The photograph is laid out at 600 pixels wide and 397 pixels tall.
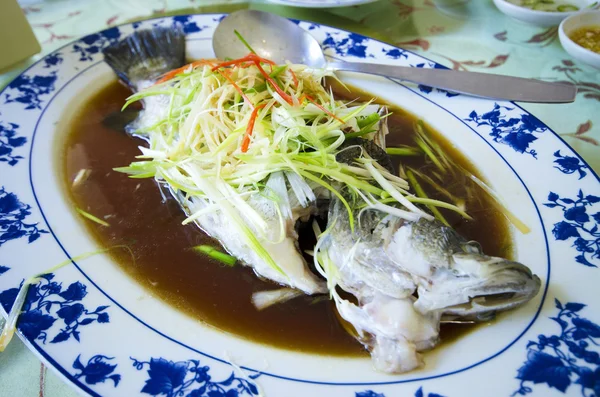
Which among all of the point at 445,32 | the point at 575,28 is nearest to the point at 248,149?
the point at 445,32

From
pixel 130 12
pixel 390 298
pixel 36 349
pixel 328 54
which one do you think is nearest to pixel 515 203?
pixel 390 298

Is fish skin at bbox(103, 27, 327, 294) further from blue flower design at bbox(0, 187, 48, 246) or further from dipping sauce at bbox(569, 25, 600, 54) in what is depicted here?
dipping sauce at bbox(569, 25, 600, 54)

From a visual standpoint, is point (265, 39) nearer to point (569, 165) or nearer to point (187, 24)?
point (187, 24)

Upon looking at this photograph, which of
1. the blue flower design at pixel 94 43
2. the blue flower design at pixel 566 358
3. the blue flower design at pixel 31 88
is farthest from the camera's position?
the blue flower design at pixel 94 43

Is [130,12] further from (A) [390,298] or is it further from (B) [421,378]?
(B) [421,378]

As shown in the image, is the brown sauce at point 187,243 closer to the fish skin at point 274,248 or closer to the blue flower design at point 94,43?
the fish skin at point 274,248

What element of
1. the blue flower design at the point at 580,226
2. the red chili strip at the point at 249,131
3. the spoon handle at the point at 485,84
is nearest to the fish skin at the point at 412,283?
the blue flower design at the point at 580,226

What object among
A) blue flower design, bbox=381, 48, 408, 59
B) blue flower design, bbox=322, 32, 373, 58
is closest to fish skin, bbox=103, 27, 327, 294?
blue flower design, bbox=322, 32, 373, 58

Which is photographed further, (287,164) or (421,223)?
(287,164)
